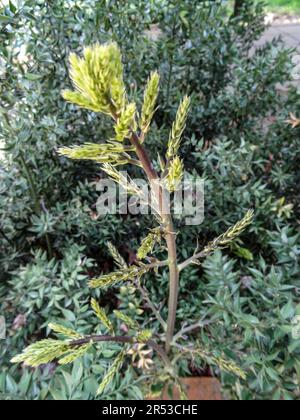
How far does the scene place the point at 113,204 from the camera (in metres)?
1.19

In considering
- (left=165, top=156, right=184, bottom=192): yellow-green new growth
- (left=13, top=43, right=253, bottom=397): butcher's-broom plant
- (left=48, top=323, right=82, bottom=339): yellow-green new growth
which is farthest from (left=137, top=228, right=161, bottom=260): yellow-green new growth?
(left=48, top=323, right=82, bottom=339): yellow-green new growth

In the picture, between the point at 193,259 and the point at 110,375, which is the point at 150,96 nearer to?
the point at 193,259

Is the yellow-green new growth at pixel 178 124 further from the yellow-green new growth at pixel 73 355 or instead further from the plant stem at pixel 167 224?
the yellow-green new growth at pixel 73 355

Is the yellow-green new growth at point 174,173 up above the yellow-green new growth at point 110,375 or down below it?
above

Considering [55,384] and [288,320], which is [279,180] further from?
[55,384]

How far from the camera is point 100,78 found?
419 millimetres

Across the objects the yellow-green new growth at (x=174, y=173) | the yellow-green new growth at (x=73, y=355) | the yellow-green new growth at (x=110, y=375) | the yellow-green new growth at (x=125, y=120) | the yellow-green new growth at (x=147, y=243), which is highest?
the yellow-green new growth at (x=125, y=120)

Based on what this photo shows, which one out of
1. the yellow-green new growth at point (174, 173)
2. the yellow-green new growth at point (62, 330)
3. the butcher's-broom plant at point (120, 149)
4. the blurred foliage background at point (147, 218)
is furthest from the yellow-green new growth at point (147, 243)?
the blurred foliage background at point (147, 218)

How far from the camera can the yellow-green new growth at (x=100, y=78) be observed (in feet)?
1.35

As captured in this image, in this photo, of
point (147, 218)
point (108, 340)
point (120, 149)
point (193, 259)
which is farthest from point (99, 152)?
point (147, 218)

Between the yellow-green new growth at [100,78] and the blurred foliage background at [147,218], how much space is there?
1.84ft

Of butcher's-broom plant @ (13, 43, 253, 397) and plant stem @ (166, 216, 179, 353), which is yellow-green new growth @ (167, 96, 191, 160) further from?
plant stem @ (166, 216, 179, 353)

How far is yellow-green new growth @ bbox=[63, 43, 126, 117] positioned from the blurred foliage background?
1.84 feet

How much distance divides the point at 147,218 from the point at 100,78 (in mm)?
817
